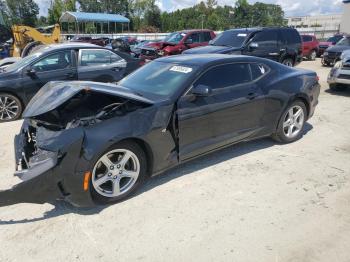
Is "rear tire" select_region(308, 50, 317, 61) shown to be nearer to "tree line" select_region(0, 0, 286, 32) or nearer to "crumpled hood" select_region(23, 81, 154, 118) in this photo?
"crumpled hood" select_region(23, 81, 154, 118)

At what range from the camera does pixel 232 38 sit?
40.7 feet

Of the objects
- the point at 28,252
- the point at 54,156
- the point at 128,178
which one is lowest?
the point at 28,252

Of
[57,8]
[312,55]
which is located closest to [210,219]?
[312,55]

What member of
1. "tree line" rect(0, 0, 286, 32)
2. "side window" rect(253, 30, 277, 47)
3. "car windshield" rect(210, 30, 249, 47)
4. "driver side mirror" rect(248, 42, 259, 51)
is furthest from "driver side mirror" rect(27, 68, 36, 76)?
"tree line" rect(0, 0, 286, 32)

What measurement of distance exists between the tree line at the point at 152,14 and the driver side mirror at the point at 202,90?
66.8 meters

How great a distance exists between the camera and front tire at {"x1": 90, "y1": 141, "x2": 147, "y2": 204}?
3715mm

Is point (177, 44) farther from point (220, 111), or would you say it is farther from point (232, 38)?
point (220, 111)

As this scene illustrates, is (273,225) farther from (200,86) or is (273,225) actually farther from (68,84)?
(68,84)

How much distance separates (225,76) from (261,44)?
8116 millimetres

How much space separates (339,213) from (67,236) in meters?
2.73

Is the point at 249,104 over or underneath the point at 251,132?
over

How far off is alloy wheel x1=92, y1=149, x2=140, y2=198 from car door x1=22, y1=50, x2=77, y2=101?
4682mm

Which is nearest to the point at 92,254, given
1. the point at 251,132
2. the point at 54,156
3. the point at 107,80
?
the point at 54,156

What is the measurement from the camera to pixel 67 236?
11.0ft
